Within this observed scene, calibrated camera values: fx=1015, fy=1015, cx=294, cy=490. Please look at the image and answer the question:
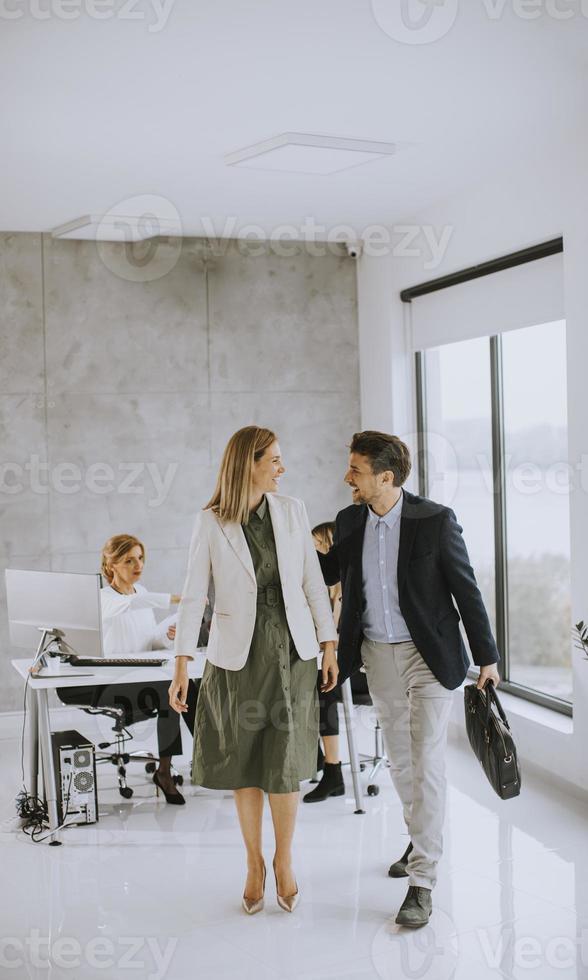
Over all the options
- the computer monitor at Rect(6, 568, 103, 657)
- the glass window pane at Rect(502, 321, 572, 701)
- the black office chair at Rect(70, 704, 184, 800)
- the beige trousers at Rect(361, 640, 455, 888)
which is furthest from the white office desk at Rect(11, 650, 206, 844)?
the glass window pane at Rect(502, 321, 572, 701)

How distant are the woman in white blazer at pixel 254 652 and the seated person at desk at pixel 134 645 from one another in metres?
1.33

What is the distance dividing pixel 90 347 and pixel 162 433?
70cm

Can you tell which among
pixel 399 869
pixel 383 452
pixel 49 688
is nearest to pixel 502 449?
pixel 383 452

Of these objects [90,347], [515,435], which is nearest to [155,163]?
[90,347]

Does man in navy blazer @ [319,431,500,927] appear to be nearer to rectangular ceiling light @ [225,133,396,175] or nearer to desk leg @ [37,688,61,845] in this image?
desk leg @ [37,688,61,845]

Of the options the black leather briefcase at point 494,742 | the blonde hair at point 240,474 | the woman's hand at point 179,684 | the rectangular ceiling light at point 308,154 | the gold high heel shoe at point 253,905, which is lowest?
the gold high heel shoe at point 253,905

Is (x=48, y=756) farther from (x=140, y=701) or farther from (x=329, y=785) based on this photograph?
(x=329, y=785)

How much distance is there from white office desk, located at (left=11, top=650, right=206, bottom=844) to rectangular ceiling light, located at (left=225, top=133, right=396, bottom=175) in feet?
7.57

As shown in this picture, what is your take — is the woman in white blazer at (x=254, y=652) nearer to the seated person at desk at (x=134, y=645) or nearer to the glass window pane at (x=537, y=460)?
the seated person at desk at (x=134, y=645)

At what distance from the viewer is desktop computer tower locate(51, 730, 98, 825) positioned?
4.50 metres

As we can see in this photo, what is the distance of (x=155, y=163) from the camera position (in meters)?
4.86

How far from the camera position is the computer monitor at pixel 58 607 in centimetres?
431

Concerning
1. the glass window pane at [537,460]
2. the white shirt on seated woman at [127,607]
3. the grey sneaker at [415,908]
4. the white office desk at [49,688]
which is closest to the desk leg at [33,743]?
the white office desk at [49,688]

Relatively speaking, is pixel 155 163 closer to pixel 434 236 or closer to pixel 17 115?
pixel 17 115
